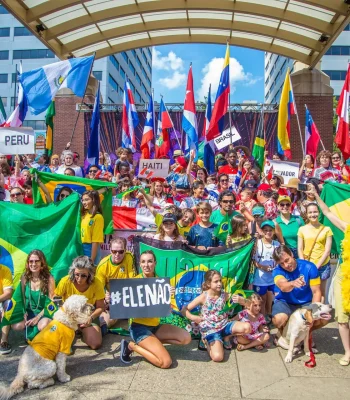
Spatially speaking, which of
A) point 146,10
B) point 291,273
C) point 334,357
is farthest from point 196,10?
point 334,357

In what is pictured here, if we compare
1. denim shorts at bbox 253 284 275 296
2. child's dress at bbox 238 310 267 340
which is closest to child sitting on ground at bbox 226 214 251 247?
denim shorts at bbox 253 284 275 296

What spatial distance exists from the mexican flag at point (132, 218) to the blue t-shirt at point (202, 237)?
162 cm

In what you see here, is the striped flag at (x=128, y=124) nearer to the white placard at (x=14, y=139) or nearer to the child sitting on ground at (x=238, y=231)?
the white placard at (x=14, y=139)

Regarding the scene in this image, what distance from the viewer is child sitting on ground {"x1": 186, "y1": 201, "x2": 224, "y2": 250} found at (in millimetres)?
5570

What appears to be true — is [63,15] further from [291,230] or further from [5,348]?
[5,348]

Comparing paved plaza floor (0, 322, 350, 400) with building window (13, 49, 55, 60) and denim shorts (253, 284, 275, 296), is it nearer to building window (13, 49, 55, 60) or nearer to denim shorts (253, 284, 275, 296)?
denim shorts (253, 284, 275, 296)

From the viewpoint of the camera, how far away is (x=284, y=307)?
16.0 feet

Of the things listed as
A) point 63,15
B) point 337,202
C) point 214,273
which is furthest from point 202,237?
point 63,15

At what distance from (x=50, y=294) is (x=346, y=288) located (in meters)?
3.12

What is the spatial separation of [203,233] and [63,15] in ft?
28.9

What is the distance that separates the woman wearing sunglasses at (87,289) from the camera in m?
4.74

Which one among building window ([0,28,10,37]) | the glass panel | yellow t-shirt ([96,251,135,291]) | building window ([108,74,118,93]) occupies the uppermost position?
building window ([0,28,10,37])

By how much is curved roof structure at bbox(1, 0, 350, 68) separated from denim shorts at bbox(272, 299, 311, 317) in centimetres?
849

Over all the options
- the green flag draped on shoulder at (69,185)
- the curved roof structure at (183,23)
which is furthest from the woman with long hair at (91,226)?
the curved roof structure at (183,23)
